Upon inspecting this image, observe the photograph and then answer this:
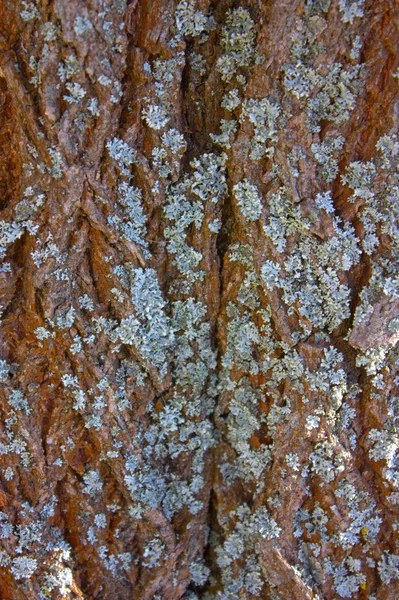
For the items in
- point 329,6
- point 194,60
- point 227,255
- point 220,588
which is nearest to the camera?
point 329,6

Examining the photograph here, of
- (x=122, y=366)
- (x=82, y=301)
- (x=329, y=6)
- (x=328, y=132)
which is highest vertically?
(x=329, y=6)

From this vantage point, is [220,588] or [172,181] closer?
[172,181]

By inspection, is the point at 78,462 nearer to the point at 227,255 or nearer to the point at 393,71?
the point at 227,255

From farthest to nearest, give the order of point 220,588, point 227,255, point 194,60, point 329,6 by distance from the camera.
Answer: point 220,588 < point 227,255 < point 194,60 < point 329,6

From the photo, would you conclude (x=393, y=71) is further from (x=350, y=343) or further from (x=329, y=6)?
(x=350, y=343)

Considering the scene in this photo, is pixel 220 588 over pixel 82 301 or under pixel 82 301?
under

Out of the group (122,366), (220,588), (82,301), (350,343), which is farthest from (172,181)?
(220,588)
